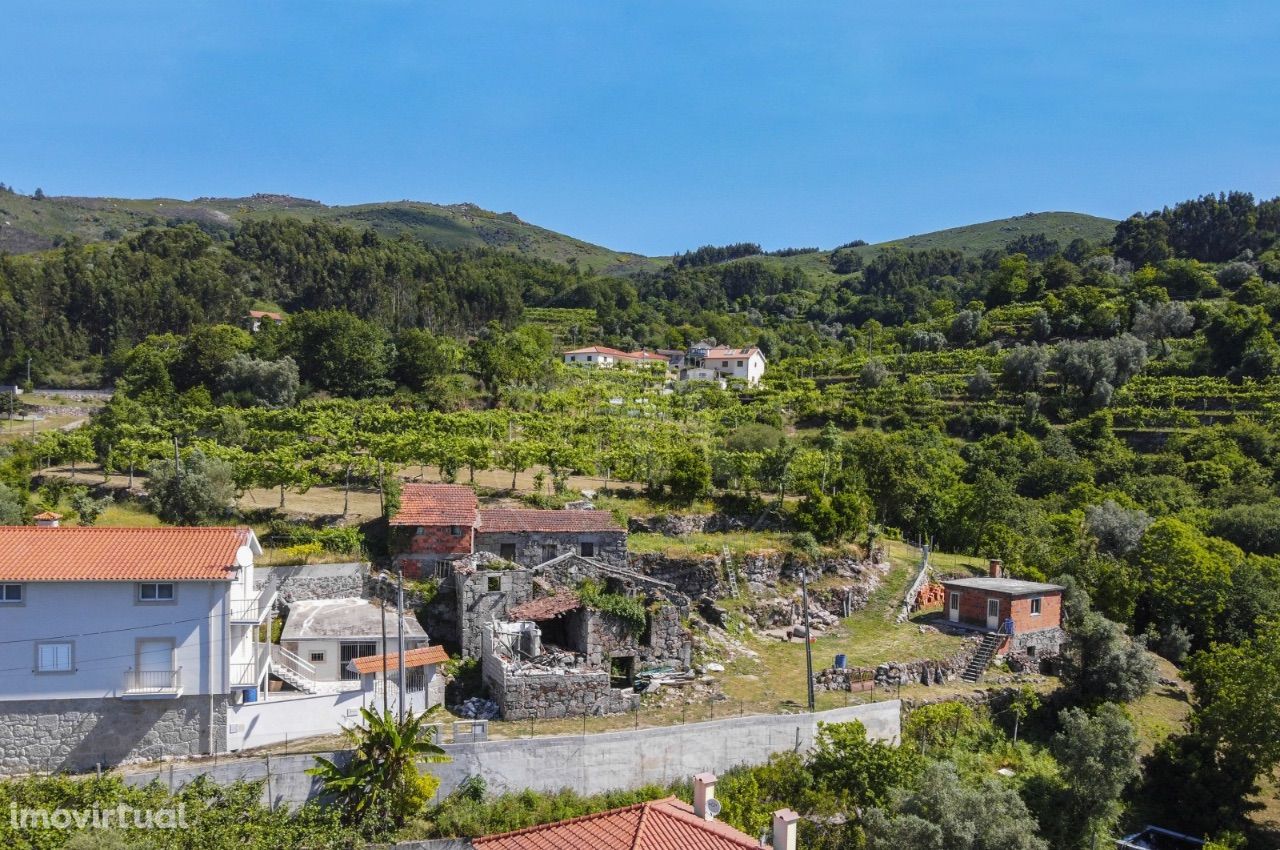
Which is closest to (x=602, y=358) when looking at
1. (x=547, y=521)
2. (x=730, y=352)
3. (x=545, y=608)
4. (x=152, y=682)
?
(x=730, y=352)

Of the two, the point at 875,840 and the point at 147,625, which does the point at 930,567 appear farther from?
the point at 147,625

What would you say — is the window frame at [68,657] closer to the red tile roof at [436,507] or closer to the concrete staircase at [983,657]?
the red tile roof at [436,507]

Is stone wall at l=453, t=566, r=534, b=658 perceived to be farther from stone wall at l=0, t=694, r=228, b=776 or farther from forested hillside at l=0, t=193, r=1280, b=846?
forested hillside at l=0, t=193, r=1280, b=846

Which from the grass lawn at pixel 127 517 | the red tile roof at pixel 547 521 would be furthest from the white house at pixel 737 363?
the grass lawn at pixel 127 517

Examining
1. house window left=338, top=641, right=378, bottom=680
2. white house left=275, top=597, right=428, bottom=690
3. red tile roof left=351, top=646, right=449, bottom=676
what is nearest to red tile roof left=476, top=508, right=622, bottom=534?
white house left=275, top=597, right=428, bottom=690

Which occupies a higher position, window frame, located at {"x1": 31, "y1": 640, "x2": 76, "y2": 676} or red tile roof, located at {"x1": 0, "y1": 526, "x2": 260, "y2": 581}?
red tile roof, located at {"x1": 0, "y1": 526, "x2": 260, "y2": 581}
